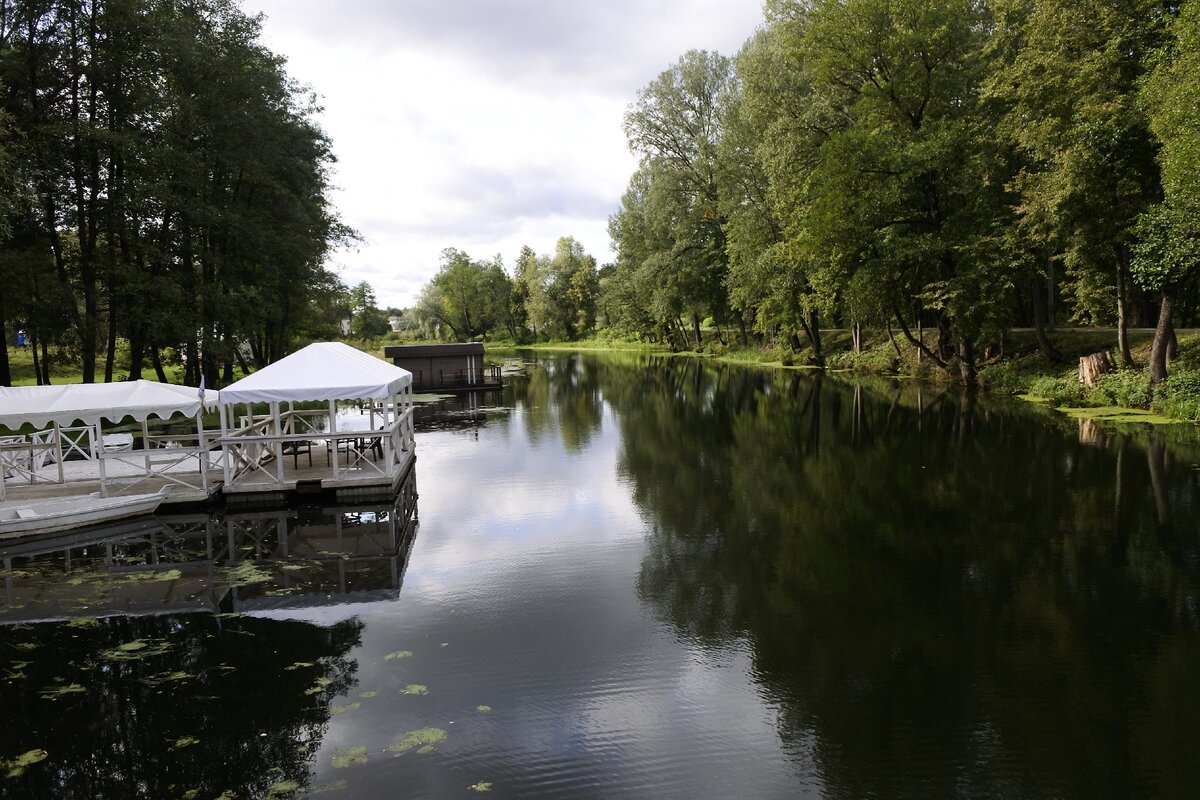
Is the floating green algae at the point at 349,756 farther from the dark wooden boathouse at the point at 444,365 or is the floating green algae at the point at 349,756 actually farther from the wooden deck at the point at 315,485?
the dark wooden boathouse at the point at 444,365

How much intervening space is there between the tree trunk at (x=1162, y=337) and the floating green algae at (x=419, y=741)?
2213 cm

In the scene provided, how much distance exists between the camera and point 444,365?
1634 inches

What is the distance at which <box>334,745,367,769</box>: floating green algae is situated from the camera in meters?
5.61

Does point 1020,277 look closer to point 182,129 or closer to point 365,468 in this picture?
point 365,468

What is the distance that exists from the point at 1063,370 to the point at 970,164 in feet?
26.6

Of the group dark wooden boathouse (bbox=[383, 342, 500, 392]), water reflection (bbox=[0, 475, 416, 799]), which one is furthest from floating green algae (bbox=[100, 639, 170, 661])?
dark wooden boathouse (bbox=[383, 342, 500, 392])

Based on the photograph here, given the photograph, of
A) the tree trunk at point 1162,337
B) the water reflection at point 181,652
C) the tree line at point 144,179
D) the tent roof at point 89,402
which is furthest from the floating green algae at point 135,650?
the tree trunk at point 1162,337

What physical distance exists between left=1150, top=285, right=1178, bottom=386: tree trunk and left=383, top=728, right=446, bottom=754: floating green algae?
72.6 ft

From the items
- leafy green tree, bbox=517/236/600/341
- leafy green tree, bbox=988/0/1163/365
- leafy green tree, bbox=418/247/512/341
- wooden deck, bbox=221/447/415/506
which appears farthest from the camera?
leafy green tree, bbox=418/247/512/341

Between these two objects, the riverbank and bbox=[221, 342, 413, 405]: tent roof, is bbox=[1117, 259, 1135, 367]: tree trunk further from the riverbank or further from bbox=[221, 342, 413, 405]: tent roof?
bbox=[221, 342, 413, 405]: tent roof

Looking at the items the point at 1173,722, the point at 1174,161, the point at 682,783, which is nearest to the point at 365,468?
the point at 682,783

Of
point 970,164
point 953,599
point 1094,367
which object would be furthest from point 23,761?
point 970,164

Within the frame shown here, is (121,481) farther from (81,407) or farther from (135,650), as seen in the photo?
(135,650)

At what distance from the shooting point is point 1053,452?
16.5 m
